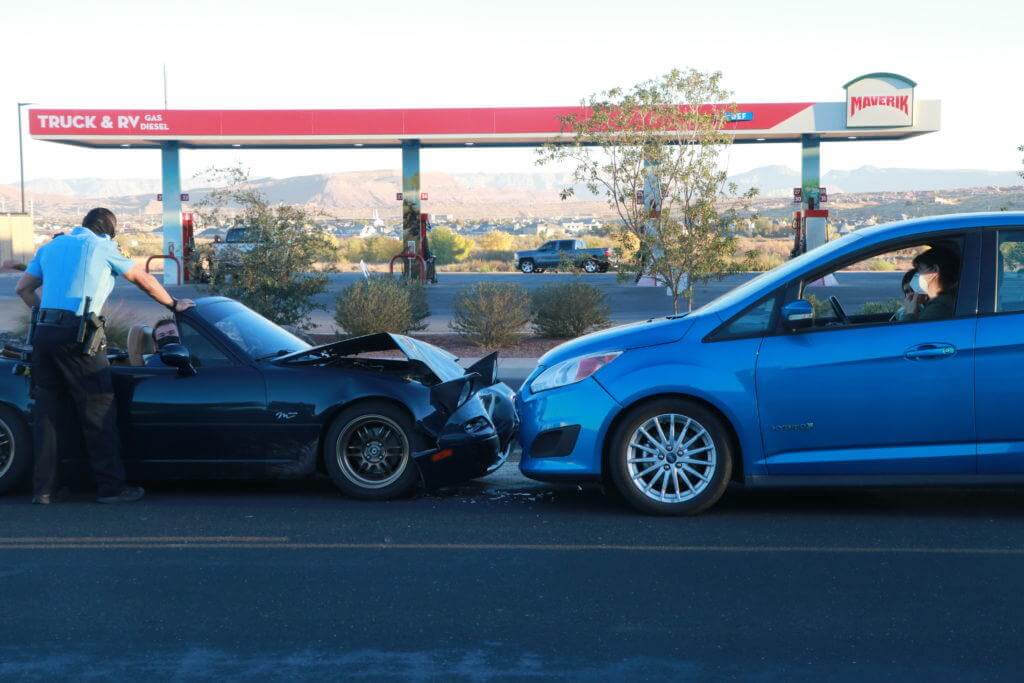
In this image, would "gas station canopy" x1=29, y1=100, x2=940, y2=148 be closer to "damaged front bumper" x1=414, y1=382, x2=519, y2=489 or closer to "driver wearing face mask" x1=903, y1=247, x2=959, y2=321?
"damaged front bumper" x1=414, y1=382, x2=519, y2=489

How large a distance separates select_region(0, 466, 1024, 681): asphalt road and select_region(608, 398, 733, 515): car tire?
0.48ft

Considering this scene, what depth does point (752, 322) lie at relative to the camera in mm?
7930

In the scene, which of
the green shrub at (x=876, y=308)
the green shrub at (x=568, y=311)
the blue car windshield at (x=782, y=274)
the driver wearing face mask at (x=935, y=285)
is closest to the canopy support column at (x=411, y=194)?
the green shrub at (x=568, y=311)

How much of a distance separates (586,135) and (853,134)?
23.3m

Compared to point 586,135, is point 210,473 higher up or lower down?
lower down

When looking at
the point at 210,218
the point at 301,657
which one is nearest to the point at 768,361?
the point at 301,657

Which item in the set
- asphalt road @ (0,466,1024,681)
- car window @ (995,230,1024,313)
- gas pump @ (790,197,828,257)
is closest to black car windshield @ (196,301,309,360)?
asphalt road @ (0,466,1024,681)

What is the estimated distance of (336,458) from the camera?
28.1 ft

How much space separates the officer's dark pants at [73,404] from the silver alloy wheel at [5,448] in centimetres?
26

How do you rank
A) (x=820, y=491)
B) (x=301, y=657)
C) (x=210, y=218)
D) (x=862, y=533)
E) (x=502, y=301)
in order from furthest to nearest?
1. (x=502, y=301)
2. (x=210, y=218)
3. (x=820, y=491)
4. (x=862, y=533)
5. (x=301, y=657)

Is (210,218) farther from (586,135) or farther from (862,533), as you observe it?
(862,533)

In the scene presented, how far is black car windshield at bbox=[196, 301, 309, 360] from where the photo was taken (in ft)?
29.4

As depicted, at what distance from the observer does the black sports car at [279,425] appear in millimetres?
8531

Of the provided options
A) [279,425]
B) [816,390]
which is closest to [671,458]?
[816,390]
